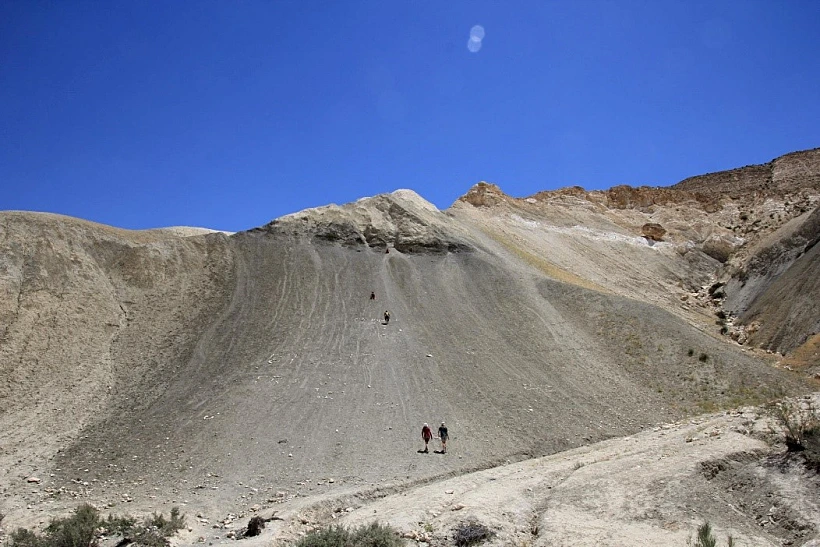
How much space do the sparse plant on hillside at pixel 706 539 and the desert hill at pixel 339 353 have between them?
80 centimetres

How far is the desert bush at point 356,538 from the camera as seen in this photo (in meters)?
10.5

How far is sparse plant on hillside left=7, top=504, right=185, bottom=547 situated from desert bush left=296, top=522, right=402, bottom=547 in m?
3.98

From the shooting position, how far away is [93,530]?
12867mm

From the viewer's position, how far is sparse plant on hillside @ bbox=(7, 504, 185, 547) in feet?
40.3

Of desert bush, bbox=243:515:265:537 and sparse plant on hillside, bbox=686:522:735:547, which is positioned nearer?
sparse plant on hillside, bbox=686:522:735:547

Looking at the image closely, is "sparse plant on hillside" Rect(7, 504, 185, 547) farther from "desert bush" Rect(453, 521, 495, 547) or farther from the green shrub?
"desert bush" Rect(453, 521, 495, 547)

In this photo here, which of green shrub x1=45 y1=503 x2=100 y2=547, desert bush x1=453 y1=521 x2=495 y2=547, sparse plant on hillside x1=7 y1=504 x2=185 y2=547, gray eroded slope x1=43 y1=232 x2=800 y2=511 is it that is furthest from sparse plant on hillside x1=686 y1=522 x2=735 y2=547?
green shrub x1=45 y1=503 x2=100 y2=547

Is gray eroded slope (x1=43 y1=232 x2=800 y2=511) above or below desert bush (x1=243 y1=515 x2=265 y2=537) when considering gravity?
above

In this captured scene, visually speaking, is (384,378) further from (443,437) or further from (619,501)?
(619,501)

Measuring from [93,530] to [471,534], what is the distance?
819 centimetres

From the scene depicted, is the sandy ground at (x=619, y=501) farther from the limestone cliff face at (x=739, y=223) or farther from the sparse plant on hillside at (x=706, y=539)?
the limestone cliff face at (x=739, y=223)

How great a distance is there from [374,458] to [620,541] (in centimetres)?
928

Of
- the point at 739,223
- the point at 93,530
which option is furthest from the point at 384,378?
the point at 739,223

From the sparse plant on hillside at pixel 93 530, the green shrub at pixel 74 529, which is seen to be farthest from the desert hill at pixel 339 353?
the green shrub at pixel 74 529
